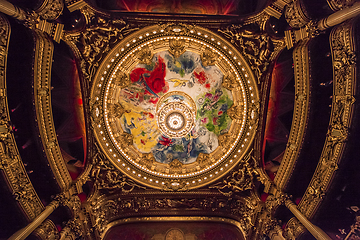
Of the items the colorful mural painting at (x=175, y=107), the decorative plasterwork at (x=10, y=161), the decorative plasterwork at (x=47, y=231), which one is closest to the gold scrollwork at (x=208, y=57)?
the colorful mural painting at (x=175, y=107)

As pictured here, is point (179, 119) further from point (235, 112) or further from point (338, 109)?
point (338, 109)

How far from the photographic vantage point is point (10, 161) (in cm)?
734

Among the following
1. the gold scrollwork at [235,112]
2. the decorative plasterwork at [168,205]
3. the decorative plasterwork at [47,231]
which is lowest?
the decorative plasterwork at [47,231]

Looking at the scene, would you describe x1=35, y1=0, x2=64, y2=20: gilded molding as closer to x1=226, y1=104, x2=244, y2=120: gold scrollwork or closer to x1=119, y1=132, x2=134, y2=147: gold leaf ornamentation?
x1=119, y1=132, x2=134, y2=147: gold leaf ornamentation

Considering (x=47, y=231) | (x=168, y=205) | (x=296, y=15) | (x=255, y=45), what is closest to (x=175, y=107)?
(x=255, y=45)

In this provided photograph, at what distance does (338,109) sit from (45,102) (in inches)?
454

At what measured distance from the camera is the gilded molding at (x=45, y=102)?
8.14 m

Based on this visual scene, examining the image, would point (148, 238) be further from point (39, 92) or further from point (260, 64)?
point (260, 64)

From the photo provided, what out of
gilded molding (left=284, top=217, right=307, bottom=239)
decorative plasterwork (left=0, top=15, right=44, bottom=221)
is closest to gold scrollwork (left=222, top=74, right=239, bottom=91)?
gilded molding (left=284, top=217, right=307, bottom=239)

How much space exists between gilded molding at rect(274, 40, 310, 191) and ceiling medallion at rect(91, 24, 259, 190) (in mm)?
2210

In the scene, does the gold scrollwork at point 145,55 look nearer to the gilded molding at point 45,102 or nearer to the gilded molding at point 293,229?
the gilded molding at point 45,102

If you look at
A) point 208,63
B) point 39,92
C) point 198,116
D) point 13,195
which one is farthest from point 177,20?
point 13,195

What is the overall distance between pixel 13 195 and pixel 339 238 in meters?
11.9

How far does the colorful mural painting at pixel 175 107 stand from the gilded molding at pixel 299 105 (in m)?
3.63
